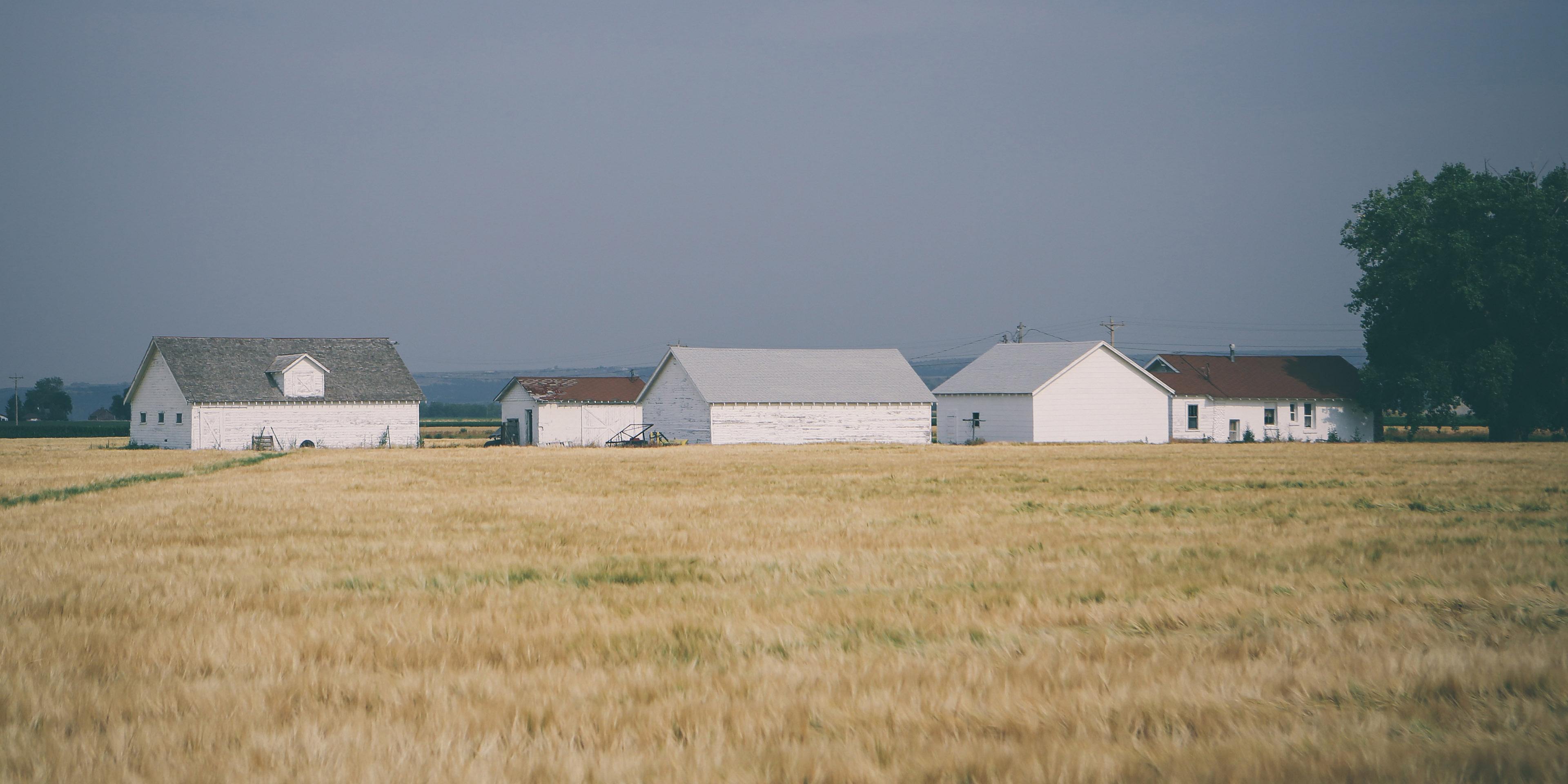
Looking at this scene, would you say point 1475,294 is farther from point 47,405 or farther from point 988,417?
point 47,405

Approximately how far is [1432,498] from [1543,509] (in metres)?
2.03

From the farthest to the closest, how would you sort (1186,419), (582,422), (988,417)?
(582,422), (1186,419), (988,417)

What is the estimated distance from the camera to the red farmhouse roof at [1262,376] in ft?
216

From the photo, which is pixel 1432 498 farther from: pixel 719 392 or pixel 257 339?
pixel 257 339

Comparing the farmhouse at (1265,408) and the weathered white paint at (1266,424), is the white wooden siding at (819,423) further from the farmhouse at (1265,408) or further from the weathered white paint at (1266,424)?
the weathered white paint at (1266,424)

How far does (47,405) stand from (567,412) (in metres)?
144

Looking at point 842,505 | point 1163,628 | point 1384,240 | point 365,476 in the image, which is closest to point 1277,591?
point 1163,628

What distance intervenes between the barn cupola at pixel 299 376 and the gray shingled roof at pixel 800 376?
20759 mm

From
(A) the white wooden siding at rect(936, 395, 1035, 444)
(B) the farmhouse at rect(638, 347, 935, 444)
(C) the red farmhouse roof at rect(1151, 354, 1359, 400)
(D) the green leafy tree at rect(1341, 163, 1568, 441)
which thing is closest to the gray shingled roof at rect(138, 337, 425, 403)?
(B) the farmhouse at rect(638, 347, 935, 444)

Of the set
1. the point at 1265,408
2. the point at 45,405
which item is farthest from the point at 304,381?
the point at 45,405

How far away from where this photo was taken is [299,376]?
6147 cm

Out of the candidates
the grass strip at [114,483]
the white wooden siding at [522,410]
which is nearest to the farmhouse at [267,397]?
the white wooden siding at [522,410]

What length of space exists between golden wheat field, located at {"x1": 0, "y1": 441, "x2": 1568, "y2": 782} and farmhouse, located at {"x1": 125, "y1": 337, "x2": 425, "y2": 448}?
158 feet

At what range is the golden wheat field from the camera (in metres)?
4.11
